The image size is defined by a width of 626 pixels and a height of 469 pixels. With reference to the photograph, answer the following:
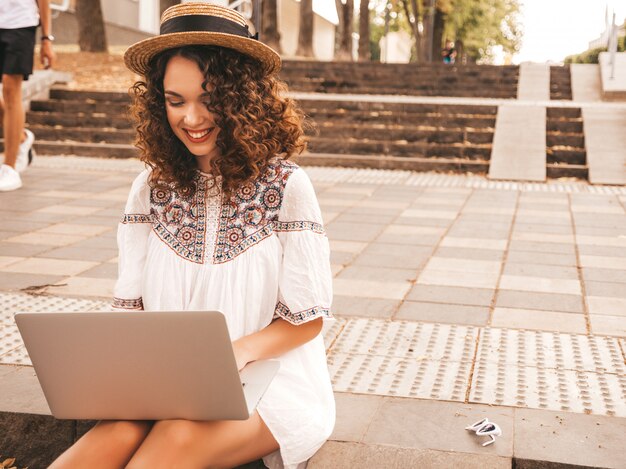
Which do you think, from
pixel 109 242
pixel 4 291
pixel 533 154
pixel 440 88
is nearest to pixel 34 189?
pixel 109 242

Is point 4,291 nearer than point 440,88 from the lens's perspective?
Yes

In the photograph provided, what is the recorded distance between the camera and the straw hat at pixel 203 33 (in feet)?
7.61

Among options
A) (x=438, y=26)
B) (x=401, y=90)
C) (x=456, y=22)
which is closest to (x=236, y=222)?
Result: (x=401, y=90)

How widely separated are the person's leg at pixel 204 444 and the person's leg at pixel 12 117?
5833 mm

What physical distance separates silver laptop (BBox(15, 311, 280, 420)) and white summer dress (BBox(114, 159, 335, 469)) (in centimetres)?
22

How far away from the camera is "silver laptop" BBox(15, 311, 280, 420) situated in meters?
1.99

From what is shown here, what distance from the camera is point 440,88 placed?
16094mm

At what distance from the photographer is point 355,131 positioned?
11586 mm

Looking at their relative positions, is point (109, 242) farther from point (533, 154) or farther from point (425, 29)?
point (425, 29)

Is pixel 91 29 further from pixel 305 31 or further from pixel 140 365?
pixel 140 365

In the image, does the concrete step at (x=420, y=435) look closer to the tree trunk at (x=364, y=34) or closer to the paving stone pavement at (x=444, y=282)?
the paving stone pavement at (x=444, y=282)

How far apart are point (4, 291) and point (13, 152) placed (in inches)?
130

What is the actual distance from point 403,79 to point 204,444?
15046 mm

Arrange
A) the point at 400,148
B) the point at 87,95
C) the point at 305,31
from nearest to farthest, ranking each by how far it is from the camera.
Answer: the point at 400,148
the point at 87,95
the point at 305,31
